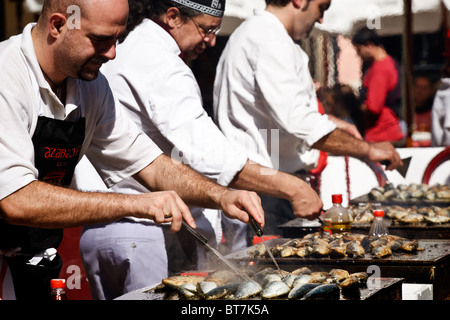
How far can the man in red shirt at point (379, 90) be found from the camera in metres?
4.37

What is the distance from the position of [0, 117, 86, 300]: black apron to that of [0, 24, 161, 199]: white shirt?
0.14 ft

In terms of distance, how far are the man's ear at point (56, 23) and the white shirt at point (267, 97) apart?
4.98ft

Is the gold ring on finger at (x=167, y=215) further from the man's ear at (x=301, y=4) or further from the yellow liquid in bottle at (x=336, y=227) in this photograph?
the man's ear at (x=301, y=4)

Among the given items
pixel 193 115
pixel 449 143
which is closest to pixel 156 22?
pixel 193 115

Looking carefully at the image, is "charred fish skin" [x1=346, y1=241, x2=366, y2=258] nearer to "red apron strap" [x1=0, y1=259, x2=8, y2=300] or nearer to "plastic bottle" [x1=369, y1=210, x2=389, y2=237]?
"plastic bottle" [x1=369, y1=210, x2=389, y2=237]

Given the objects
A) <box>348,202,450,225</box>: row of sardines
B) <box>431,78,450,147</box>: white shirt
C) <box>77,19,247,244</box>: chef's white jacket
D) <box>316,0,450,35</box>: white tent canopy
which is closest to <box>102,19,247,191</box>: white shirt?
<box>77,19,247,244</box>: chef's white jacket

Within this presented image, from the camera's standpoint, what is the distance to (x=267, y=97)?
352cm

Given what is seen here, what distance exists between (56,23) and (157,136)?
3.09 feet

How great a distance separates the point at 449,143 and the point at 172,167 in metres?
3.49

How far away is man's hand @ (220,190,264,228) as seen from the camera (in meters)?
2.37

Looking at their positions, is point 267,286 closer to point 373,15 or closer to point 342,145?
point 342,145

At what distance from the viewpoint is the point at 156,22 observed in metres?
3.08

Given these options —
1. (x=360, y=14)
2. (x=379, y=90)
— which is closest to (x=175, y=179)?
(x=360, y=14)

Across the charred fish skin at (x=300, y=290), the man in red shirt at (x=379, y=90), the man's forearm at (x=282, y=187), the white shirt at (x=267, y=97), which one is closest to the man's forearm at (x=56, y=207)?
the charred fish skin at (x=300, y=290)
